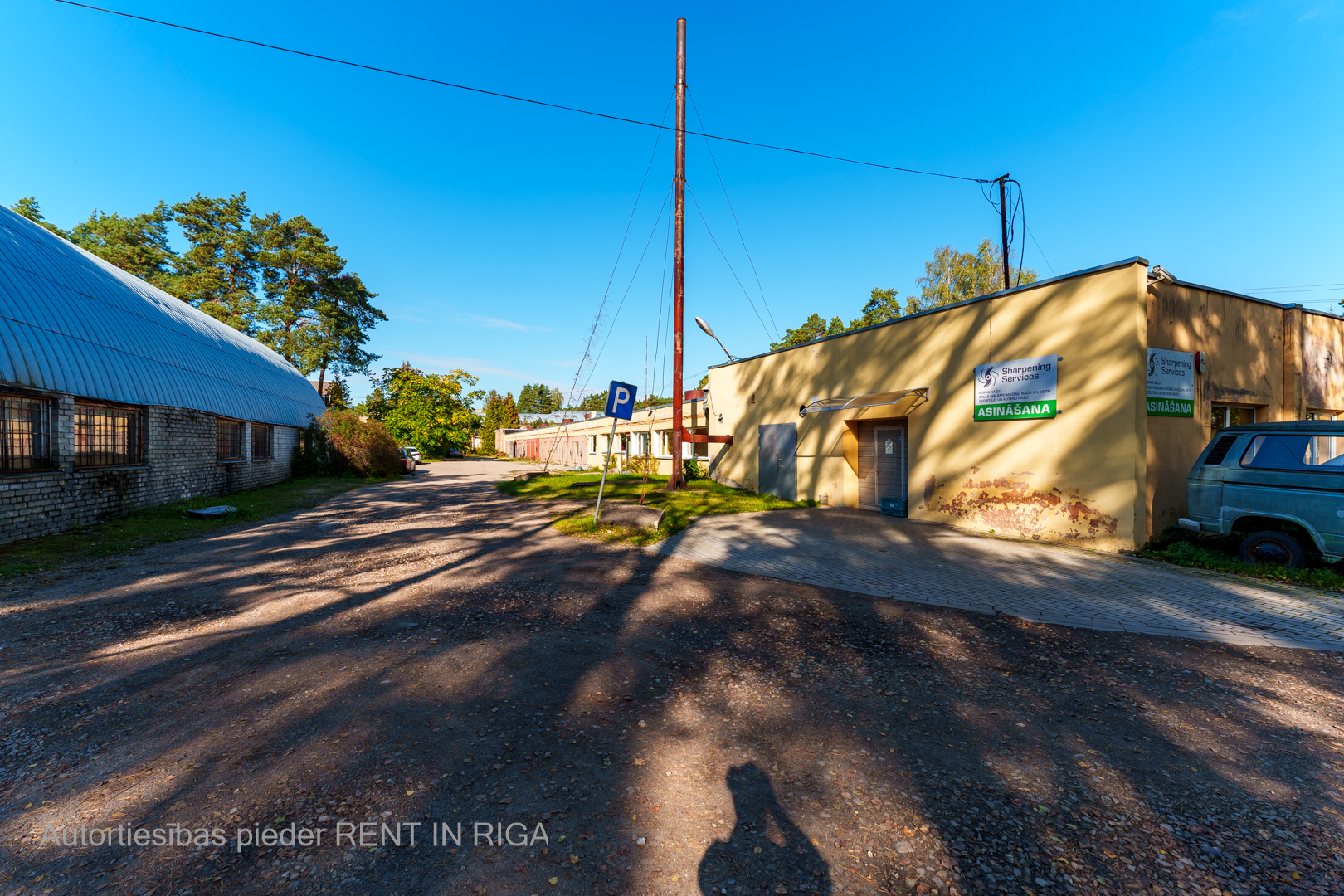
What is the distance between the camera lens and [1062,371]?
366 inches

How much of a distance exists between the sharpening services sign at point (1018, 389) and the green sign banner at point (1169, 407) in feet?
4.41

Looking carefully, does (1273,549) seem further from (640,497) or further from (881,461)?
(640,497)

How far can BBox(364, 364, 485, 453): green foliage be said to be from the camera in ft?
133

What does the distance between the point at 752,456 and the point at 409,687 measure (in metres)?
14.6

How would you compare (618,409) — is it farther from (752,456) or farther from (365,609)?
(752,456)

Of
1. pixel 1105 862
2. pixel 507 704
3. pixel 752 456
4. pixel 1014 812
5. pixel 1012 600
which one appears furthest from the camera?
pixel 752 456

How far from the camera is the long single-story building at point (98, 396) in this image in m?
9.27

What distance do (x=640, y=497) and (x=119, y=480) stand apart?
1191cm

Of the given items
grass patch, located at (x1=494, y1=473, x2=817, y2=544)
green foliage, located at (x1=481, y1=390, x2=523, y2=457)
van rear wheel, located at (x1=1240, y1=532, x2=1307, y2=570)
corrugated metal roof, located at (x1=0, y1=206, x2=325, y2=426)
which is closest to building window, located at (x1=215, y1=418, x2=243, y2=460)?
corrugated metal roof, located at (x1=0, y1=206, x2=325, y2=426)

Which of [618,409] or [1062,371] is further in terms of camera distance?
[618,409]

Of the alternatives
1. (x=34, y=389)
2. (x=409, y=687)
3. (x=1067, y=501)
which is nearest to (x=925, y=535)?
(x=1067, y=501)

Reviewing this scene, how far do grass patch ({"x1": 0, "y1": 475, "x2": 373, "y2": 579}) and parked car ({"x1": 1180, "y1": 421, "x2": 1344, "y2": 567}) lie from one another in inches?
641

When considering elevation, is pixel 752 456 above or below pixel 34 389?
below

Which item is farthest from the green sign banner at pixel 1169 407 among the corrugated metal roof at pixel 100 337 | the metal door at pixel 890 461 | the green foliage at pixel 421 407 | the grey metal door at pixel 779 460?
the green foliage at pixel 421 407
